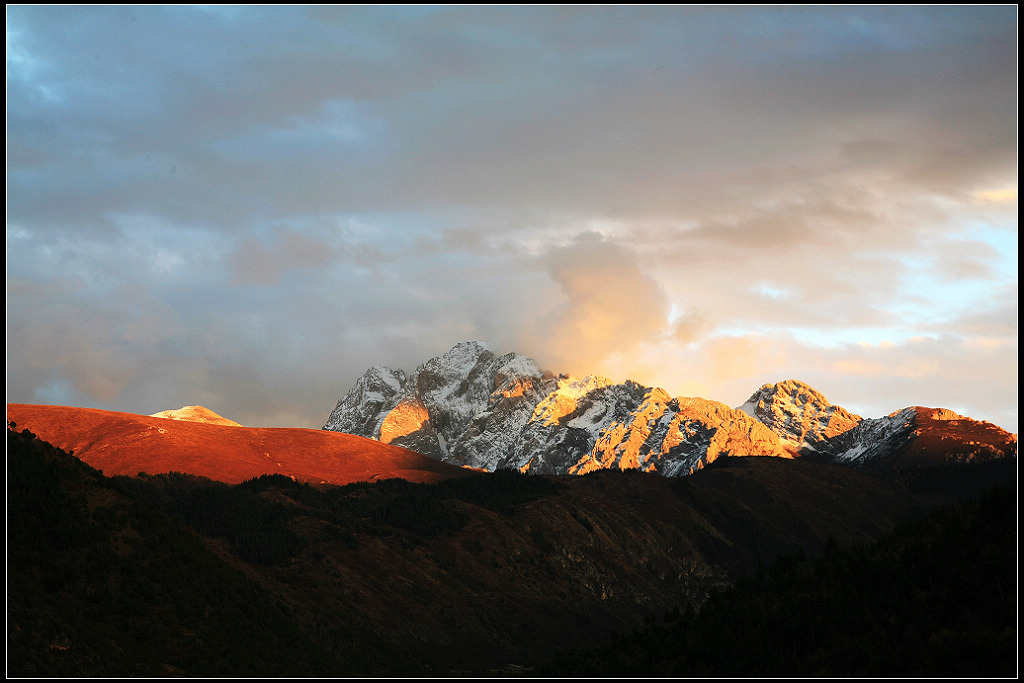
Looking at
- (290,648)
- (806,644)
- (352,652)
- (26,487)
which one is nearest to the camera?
(806,644)

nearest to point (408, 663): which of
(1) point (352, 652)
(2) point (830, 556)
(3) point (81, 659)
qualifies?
(1) point (352, 652)

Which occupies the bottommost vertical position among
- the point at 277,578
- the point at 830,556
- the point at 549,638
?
the point at 549,638

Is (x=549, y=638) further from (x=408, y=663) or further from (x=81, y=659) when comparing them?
(x=81, y=659)

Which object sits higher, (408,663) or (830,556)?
(830,556)

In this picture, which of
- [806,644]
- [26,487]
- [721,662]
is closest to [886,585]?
[806,644]

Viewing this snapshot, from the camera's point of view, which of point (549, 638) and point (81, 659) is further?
point (549, 638)

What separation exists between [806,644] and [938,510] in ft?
82.6

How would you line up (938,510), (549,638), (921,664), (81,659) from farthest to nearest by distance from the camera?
(549,638), (938,510), (81,659), (921,664)

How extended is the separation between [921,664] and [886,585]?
504 inches

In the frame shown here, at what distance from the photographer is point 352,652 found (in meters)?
138

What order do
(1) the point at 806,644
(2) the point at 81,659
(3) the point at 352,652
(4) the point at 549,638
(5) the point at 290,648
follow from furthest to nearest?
1. (4) the point at 549,638
2. (3) the point at 352,652
3. (5) the point at 290,648
4. (2) the point at 81,659
5. (1) the point at 806,644

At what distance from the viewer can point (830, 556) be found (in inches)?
3999

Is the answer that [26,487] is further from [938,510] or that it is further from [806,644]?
[938,510]

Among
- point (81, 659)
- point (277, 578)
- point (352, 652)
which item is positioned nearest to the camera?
point (81, 659)
